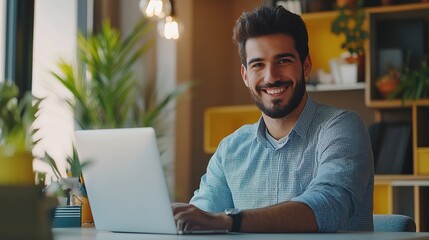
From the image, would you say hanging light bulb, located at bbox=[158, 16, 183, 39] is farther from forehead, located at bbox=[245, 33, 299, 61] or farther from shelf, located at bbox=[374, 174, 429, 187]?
forehead, located at bbox=[245, 33, 299, 61]

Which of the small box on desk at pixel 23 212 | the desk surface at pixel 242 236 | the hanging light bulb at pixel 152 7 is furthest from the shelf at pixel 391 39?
the small box on desk at pixel 23 212

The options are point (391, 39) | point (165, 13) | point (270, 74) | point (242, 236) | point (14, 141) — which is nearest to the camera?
point (14, 141)

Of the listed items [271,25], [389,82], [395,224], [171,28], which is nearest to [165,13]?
[171,28]

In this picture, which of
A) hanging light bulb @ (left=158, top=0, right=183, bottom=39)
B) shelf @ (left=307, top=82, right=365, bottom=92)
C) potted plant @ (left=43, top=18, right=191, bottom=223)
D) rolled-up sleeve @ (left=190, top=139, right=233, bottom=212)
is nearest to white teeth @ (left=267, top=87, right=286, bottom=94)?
rolled-up sleeve @ (left=190, top=139, right=233, bottom=212)

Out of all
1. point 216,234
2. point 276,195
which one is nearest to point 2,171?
point 216,234

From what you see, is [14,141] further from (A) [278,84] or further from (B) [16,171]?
(A) [278,84]

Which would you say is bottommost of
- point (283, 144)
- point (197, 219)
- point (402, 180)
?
point (402, 180)

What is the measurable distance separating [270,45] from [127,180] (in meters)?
0.81

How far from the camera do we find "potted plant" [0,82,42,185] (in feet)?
2.43

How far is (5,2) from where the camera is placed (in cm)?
466

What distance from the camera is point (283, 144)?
2441mm

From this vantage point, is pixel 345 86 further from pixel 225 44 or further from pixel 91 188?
pixel 91 188

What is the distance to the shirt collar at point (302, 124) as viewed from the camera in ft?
8.02

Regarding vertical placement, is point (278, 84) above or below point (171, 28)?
below
